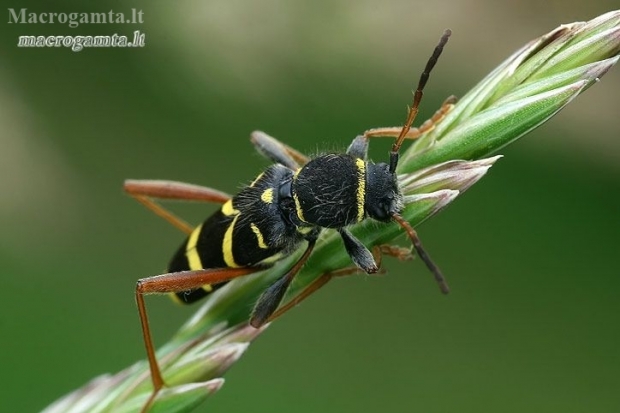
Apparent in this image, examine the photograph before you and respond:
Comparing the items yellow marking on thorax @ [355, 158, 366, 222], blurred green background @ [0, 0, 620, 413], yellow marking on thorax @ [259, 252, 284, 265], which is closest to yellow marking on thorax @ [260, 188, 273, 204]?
yellow marking on thorax @ [259, 252, 284, 265]

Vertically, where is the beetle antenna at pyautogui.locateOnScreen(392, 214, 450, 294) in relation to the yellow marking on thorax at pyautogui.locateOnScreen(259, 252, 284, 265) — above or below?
above

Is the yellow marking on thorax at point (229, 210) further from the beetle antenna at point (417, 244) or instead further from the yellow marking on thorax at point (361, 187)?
the beetle antenna at point (417, 244)

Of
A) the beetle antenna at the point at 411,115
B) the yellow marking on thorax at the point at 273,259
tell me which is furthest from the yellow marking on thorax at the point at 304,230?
the beetle antenna at the point at 411,115

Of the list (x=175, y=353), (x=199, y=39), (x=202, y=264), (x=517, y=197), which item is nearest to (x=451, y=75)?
(x=517, y=197)

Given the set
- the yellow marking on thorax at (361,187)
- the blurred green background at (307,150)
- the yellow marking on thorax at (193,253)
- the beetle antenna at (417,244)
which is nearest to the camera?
the beetle antenna at (417,244)

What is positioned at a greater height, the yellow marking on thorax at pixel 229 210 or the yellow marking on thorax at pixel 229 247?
the yellow marking on thorax at pixel 229 210

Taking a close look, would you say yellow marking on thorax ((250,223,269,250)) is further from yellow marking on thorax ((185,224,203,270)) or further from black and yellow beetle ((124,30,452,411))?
yellow marking on thorax ((185,224,203,270))

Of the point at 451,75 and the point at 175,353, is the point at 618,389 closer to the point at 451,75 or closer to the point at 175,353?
the point at 451,75
